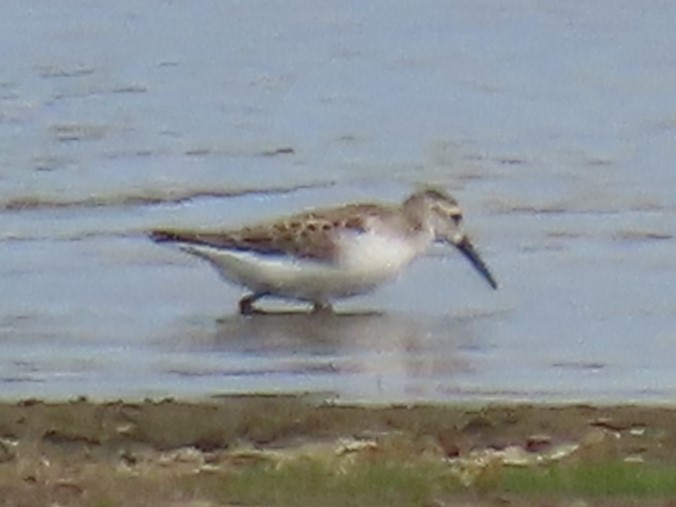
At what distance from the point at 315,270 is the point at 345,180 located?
2842mm

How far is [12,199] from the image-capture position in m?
14.7

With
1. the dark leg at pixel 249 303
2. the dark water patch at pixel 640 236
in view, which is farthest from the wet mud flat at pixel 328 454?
the dark water patch at pixel 640 236

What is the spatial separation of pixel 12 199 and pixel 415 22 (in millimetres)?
6291

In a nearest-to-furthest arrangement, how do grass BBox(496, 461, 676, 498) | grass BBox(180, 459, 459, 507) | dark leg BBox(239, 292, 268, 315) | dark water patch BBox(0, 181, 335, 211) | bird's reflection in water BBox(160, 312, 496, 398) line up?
1. grass BBox(180, 459, 459, 507)
2. grass BBox(496, 461, 676, 498)
3. bird's reflection in water BBox(160, 312, 496, 398)
4. dark leg BBox(239, 292, 268, 315)
5. dark water patch BBox(0, 181, 335, 211)

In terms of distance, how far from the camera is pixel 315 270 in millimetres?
12484

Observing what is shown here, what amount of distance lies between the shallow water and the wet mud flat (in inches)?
49.2

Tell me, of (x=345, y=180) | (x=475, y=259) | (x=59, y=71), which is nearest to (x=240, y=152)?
(x=345, y=180)

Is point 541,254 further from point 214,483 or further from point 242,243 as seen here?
point 214,483

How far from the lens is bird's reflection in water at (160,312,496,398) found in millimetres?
10938

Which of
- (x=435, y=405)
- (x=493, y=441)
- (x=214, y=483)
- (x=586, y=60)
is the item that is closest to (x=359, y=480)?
(x=214, y=483)

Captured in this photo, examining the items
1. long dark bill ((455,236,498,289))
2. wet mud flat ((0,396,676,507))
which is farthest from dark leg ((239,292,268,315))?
wet mud flat ((0,396,676,507))

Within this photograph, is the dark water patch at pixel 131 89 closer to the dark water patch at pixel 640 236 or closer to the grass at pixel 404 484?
the dark water patch at pixel 640 236

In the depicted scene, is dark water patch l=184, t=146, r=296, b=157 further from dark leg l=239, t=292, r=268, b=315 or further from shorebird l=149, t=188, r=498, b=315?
dark leg l=239, t=292, r=268, b=315

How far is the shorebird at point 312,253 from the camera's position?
490 inches
